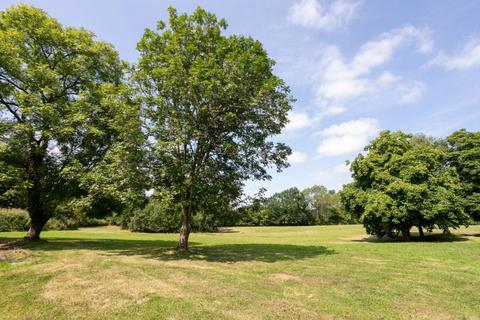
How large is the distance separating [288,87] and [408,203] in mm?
16932

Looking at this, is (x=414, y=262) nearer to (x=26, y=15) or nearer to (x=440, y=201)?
(x=440, y=201)

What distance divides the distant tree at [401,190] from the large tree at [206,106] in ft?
44.9

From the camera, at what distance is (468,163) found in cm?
3209

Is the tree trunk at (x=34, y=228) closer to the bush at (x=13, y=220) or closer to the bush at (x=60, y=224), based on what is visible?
the bush at (x=13, y=220)

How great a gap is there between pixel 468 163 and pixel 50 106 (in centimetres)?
4096

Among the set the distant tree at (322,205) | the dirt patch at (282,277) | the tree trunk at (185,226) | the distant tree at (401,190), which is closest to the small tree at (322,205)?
the distant tree at (322,205)

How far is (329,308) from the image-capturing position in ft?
24.2

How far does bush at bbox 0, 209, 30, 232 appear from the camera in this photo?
41281 millimetres

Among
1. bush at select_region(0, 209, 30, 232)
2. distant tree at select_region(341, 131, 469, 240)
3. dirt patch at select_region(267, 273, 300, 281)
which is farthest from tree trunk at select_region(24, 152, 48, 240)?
distant tree at select_region(341, 131, 469, 240)

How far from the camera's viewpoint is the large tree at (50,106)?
1891 cm

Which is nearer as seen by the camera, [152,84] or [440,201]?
[152,84]


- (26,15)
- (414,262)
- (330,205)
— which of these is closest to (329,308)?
(414,262)

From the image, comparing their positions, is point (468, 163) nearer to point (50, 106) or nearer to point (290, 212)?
point (50, 106)

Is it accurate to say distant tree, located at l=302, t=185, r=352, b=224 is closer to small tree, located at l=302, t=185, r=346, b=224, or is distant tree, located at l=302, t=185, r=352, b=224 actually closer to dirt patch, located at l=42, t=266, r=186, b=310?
small tree, located at l=302, t=185, r=346, b=224
